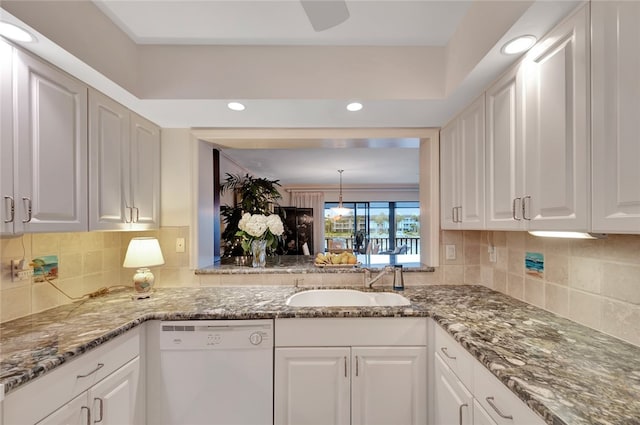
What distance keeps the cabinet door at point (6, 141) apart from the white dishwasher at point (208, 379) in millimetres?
812

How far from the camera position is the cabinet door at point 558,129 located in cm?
93

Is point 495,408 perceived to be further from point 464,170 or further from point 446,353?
point 464,170

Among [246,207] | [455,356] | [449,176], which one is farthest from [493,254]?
[246,207]

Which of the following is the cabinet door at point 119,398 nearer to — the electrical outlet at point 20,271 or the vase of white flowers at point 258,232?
the electrical outlet at point 20,271

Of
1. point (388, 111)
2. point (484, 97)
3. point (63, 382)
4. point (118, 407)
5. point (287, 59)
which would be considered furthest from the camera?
point (388, 111)

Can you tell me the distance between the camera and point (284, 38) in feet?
5.07

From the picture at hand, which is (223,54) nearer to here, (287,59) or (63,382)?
(287,59)

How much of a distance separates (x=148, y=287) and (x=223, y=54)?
4.86ft

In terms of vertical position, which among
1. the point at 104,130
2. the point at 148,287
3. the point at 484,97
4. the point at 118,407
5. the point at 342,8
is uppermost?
the point at 342,8

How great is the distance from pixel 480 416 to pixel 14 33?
88.4 inches

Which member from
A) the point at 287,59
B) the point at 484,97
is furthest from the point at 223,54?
the point at 484,97

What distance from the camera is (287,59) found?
1605 mm

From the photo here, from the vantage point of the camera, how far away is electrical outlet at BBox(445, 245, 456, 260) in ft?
7.01

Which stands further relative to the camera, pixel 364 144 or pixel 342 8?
pixel 364 144
